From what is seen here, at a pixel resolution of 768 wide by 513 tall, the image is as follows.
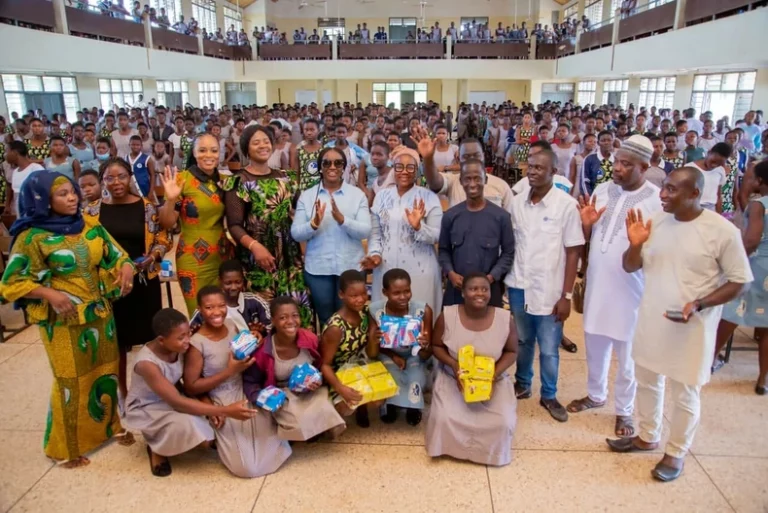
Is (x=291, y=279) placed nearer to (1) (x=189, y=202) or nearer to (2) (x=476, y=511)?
(1) (x=189, y=202)

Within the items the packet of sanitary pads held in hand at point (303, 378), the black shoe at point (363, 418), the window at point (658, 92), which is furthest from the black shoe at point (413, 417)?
the window at point (658, 92)

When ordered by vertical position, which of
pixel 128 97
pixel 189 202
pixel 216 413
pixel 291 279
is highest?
pixel 128 97

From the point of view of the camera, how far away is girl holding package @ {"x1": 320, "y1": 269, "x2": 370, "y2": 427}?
9.14 feet

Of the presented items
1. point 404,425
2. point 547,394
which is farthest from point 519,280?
point 404,425

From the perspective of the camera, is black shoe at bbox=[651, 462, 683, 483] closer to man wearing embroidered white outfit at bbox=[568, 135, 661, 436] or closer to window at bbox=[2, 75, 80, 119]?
man wearing embroidered white outfit at bbox=[568, 135, 661, 436]

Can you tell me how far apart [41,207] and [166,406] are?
1087 millimetres

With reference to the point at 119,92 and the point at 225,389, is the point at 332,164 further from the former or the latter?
the point at 119,92

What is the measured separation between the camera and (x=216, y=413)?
2.63 metres

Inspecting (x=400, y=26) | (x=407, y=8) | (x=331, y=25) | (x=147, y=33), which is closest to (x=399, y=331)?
(x=147, y=33)

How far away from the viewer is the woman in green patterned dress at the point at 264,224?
303 cm

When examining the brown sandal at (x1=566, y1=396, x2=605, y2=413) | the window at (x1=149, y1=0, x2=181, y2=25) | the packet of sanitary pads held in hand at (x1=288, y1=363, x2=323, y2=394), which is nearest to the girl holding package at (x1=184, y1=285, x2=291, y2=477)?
the packet of sanitary pads held in hand at (x1=288, y1=363, x2=323, y2=394)

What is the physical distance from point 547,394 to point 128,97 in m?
17.4

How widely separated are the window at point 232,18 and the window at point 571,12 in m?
15.8

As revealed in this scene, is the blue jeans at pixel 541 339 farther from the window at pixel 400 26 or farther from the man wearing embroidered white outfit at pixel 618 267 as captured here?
the window at pixel 400 26
